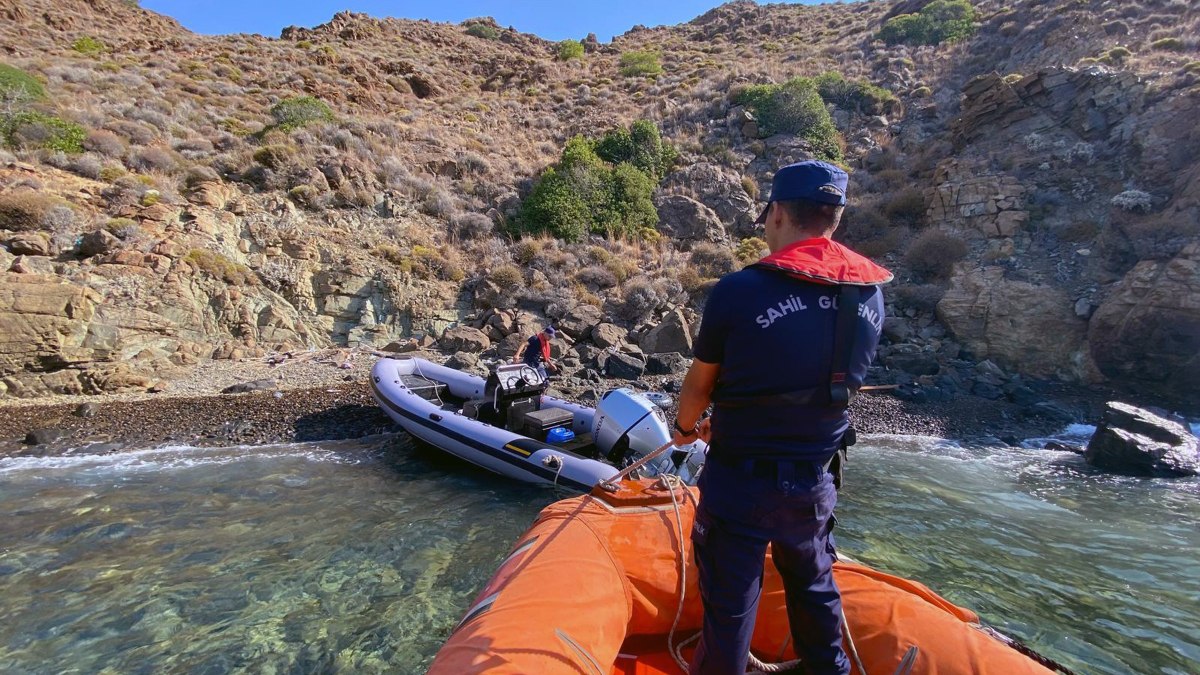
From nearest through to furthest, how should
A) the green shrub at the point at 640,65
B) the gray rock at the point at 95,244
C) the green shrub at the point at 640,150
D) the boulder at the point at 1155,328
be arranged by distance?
the boulder at the point at 1155,328 → the gray rock at the point at 95,244 → the green shrub at the point at 640,150 → the green shrub at the point at 640,65

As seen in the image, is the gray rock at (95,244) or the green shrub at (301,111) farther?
the green shrub at (301,111)

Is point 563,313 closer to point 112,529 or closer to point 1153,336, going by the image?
point 112,529

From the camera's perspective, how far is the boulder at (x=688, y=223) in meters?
17.5

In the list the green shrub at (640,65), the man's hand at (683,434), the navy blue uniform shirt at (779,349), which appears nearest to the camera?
the navy blue uniform shirt at (779,349)

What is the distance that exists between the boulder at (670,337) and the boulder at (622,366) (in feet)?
3.19

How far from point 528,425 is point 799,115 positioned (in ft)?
66.7

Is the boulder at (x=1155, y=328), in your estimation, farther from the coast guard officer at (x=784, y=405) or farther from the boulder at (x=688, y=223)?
the coast guard officer at (x=784, y=405)

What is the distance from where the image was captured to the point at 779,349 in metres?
1.79

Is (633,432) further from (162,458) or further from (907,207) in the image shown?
(907,207)

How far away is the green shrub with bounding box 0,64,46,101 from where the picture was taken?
14492 millimetres

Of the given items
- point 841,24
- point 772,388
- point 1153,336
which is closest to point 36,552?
point 772,388

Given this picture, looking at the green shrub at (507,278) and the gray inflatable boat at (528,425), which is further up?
the green shrub at (507,278)

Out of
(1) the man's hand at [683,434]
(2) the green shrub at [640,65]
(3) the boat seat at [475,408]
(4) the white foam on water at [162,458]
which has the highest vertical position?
(2) the green shrub at [640,65]

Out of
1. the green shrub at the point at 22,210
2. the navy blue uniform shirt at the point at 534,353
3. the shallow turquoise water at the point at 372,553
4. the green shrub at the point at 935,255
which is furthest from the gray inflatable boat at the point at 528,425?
the green shrub at the point at 935,255
